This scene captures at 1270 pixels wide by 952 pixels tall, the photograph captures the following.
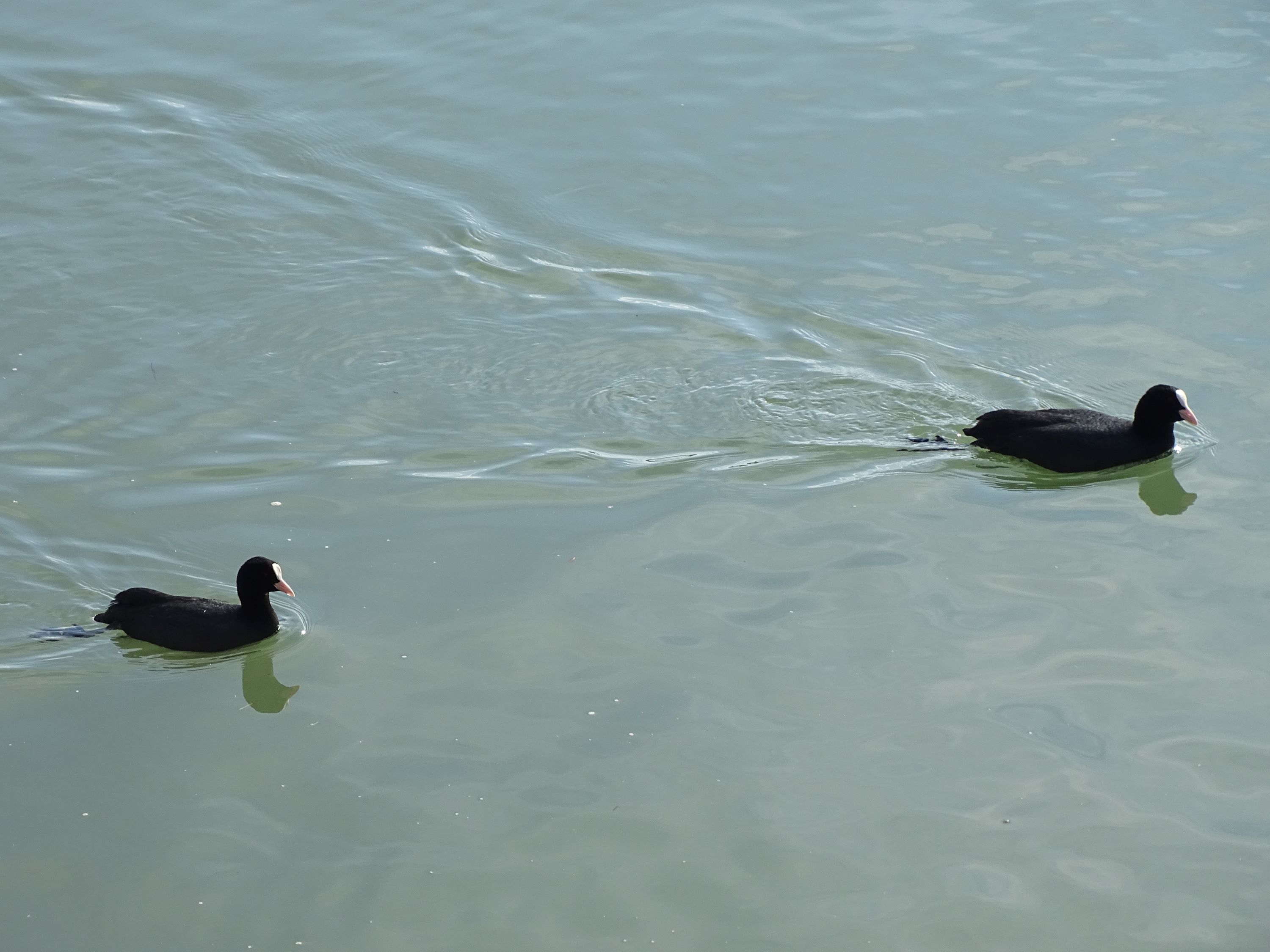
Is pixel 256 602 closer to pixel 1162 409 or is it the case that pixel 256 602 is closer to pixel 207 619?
pixel 207 619

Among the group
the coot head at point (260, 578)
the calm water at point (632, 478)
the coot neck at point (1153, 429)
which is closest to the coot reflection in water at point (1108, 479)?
the calm water at point (632, 478)

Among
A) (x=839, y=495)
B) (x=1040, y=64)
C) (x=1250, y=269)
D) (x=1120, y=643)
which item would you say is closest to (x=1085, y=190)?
(x=1250, y=269)

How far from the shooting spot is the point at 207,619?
27.4 ft

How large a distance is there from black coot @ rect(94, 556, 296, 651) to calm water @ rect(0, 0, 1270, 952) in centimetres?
15

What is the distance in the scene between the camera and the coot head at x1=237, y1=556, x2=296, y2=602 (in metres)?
8.20

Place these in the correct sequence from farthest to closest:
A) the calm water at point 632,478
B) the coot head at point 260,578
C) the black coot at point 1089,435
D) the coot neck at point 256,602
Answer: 1. the black coot at point 1089,435
2. the coot neck at point 256,602
3. the coot head at point 260,578
4. the calm water at point 632,478

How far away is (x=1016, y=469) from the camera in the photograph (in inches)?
397

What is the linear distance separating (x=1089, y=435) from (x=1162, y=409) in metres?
0.51

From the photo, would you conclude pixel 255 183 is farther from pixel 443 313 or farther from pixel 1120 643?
pixel 1120 643

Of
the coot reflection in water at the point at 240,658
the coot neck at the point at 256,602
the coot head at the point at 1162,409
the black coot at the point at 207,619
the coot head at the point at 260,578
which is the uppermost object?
the coot head at the point at 1162,409

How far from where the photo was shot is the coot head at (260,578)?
323 inches

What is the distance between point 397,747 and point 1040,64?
35.1 ft

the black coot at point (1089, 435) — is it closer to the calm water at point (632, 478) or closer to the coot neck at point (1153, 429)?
the coot neck at point (1153, 429)

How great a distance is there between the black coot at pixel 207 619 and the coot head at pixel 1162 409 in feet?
18.2
